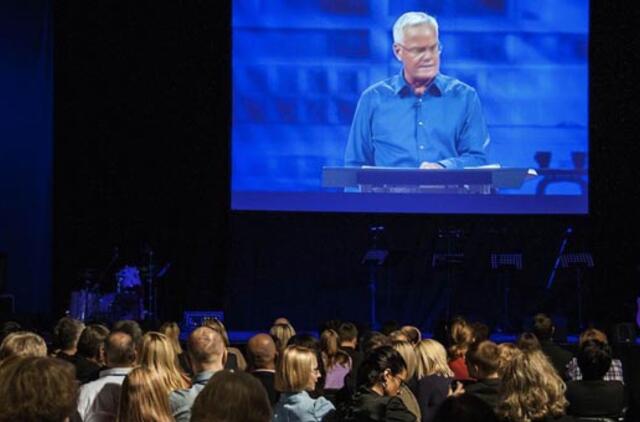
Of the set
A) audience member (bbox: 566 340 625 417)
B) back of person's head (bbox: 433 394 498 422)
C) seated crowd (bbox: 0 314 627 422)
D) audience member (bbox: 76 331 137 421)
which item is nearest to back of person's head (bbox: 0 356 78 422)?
seated crowd (bbox: 0 314 627 422)

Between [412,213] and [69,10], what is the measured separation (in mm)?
5014

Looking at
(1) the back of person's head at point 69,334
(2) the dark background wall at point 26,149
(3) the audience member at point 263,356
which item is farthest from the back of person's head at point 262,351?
(2) the dark background wall at point 26,149

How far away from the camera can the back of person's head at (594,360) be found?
515 cm

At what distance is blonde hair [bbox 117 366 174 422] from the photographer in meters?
3.97

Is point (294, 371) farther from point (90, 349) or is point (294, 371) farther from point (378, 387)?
point (90, 349)

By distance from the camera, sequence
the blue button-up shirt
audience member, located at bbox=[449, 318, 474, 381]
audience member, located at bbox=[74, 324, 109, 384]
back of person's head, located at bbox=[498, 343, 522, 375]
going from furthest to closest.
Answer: the blue button-up shirt < audience member, located at bbox=[449, 318, 474, 381] < audience member, located at bbox=[74, 324, 109, 384] < back of person's head, located at bbox=[498, 343, 522, 375]

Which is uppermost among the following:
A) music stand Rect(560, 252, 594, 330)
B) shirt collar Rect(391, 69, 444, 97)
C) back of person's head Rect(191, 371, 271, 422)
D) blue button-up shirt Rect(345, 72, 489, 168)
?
shirt collar Rect(391, 69, 444, 97)

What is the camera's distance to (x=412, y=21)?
46.3ft

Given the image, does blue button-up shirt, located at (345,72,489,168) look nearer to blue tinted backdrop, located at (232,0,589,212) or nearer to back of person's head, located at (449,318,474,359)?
blue tinted backdrop, located at (232,0,589,212)

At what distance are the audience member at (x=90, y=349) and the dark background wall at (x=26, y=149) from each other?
9345mm

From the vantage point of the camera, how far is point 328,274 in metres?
14.8

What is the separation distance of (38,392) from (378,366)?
2447mm

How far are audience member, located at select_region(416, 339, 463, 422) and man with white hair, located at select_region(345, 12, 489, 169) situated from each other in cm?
Answer: 765

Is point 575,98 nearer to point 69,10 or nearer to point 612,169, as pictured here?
point 612,169
